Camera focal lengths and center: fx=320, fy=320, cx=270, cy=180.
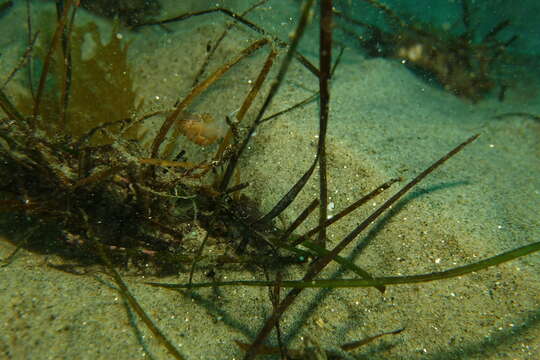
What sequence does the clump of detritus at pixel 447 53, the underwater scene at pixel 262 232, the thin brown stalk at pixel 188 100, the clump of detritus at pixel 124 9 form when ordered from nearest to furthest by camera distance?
the underwater scene at pixel 262 232
the thin brown stalk at pixel 188 100
the clump of detritus at pixel 124 9
the clump of detritus at pixel 447 53

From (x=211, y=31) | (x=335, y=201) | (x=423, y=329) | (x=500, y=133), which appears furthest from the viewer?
(x=211, y=31)

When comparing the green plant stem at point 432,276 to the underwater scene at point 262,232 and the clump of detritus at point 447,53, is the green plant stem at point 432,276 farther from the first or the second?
the clump of detritus at point 447,53

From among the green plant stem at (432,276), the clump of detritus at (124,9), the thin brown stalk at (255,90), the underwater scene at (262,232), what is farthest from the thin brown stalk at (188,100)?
the clump of detritus at (124,9)

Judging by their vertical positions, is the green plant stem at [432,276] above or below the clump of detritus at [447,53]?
below

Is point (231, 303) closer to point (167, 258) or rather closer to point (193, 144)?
point (167, 258)

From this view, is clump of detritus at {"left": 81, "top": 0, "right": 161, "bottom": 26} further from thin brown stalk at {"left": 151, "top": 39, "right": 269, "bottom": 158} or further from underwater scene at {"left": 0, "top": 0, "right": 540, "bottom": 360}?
thin brown stalk at {"left": 151, "top": 39, "right": 269, "bottom": 158}

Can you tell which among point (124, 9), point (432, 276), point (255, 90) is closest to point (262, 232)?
point (255, 90)

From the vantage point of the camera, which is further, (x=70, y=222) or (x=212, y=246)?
(x=212, y=246)

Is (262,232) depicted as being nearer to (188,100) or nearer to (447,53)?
(188,100)

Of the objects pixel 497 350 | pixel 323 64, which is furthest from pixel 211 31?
pixel 497 350
